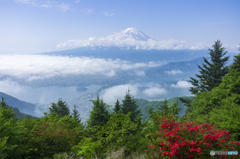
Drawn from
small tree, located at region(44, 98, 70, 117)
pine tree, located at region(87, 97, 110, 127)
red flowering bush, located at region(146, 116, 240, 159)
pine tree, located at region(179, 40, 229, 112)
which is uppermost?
pine tree, located at region(179, 40, 229, 112)

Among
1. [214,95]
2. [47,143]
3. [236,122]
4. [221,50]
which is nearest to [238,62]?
[221,50]

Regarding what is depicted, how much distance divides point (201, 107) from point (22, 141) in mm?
14558

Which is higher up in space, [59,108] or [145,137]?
[145,137]

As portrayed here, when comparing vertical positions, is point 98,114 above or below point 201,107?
below

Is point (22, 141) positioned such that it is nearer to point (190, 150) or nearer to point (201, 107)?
point (190, 150)

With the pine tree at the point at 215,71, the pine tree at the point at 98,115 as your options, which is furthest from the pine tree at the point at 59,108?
the pine tree at the point at 215,71

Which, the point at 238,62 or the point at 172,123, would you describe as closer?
the point at 172,123

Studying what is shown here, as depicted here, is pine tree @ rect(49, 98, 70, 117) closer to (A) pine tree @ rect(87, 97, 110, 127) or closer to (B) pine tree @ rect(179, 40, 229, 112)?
(A) pine tree @ rect(87, 97, 110, 127)

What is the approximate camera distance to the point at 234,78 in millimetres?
13789

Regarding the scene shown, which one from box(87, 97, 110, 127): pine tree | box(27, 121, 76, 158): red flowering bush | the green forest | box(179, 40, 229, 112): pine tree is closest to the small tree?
box(87, 97, 110, 127): pine tree

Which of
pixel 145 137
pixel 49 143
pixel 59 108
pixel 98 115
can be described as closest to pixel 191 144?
pixel 145 137

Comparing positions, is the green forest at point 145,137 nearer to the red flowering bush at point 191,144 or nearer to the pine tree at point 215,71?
the red flowering bush at point 191,144

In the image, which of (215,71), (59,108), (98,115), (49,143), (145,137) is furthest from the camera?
(59,108)

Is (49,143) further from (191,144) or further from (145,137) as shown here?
(191,144)
